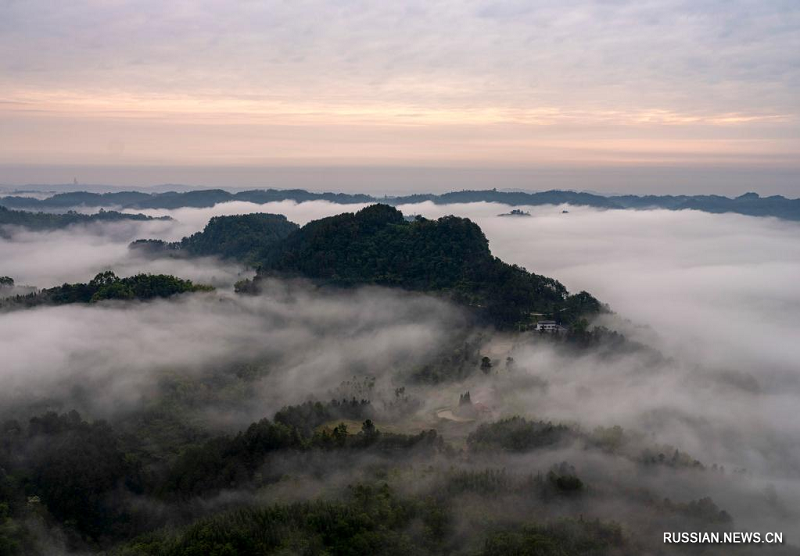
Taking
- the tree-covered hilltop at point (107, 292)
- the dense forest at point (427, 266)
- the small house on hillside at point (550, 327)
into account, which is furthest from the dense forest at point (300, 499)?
the tree-covered hilltop at point (107, 292)

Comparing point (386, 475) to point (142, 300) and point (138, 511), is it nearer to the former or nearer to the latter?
point (138, 511)

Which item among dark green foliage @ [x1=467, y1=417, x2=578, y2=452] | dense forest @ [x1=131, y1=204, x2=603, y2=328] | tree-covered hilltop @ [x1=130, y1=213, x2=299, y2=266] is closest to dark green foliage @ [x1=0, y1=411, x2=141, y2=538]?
dark green foliage @ [x1=467, y1=417, x2=578, y2=452]

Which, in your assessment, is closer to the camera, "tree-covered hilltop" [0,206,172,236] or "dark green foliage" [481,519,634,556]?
"dark green foliage" [481,519,634,556]

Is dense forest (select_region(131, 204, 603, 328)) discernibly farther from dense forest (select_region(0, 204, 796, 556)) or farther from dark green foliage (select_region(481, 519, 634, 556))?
dark green foliage (select_region(481, 519, 634, 556))

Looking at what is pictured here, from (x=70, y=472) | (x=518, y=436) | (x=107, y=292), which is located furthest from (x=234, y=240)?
(x=518, y=436)

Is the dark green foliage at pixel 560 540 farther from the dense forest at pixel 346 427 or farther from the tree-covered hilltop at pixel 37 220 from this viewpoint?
the tree-covered hilltop at pixel 37 220
